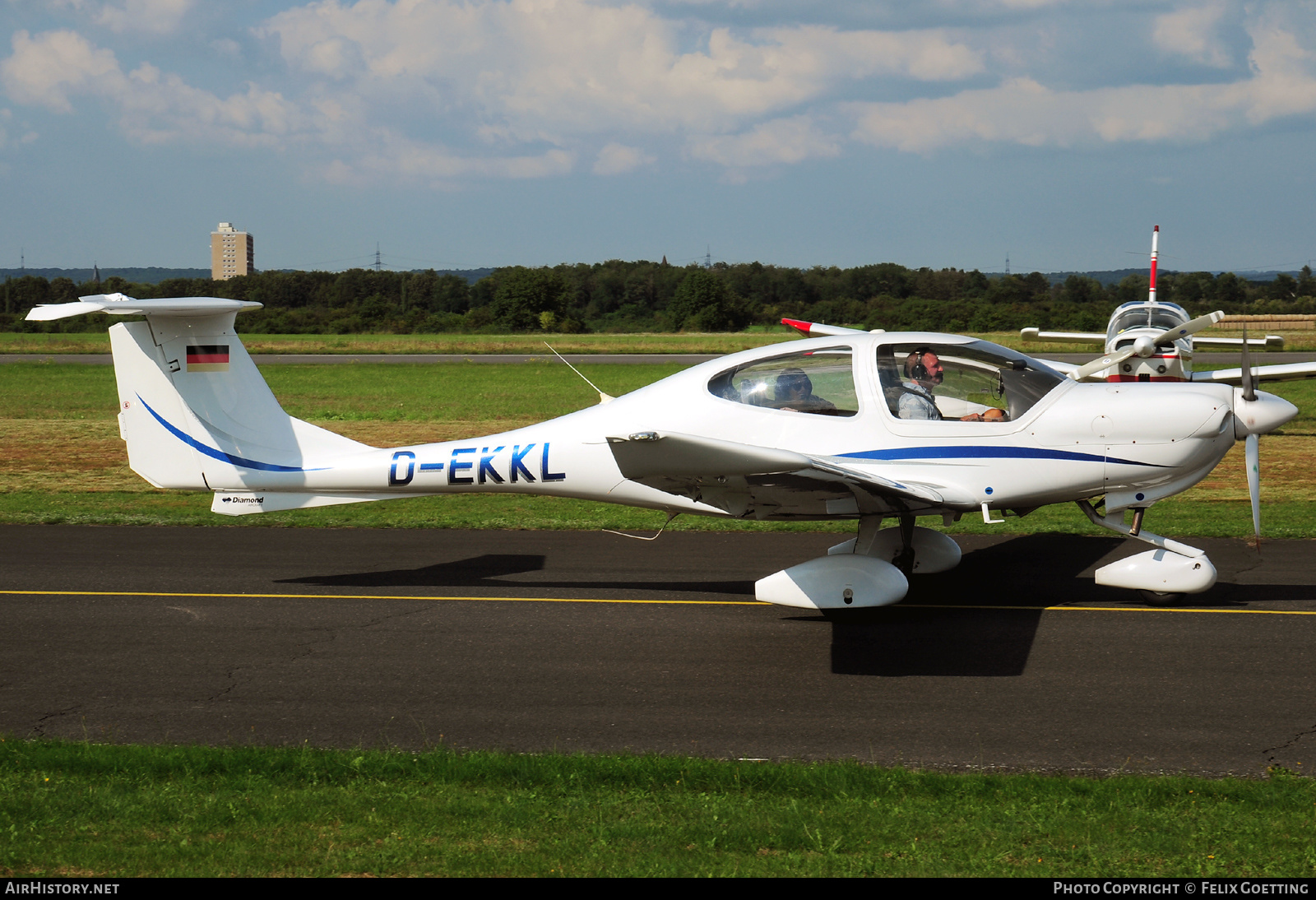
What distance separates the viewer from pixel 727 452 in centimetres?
726

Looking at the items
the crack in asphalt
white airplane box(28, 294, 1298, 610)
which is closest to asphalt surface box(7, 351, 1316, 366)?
white airplane box(28, 294, 1298, 610)

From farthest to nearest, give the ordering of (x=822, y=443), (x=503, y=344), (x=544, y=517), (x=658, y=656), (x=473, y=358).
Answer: (x=503, y=344), (x=473, y=358), (x=544, y=517), (x=822, y=443), (x=658, y=656)

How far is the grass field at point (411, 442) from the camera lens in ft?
42.7

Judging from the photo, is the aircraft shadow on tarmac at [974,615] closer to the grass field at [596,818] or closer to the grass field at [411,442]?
the grass field at [411,442]

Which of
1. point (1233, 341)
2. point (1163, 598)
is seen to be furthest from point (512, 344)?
point (1163, 598)

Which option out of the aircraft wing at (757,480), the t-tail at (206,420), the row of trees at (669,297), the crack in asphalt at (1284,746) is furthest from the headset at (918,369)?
the row of trees at (669,297)

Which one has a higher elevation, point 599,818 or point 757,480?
point 757,480


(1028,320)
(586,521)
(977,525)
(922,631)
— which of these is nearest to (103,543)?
(586,521)

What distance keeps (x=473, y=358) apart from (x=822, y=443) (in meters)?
41.5

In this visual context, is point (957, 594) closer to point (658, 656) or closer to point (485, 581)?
point (658, 656)

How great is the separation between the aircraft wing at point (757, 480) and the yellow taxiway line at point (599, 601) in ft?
3.23

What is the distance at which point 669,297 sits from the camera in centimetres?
10100

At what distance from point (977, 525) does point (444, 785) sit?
8649mm

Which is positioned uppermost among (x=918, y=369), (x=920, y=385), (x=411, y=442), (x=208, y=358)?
(x=208, y=358)
